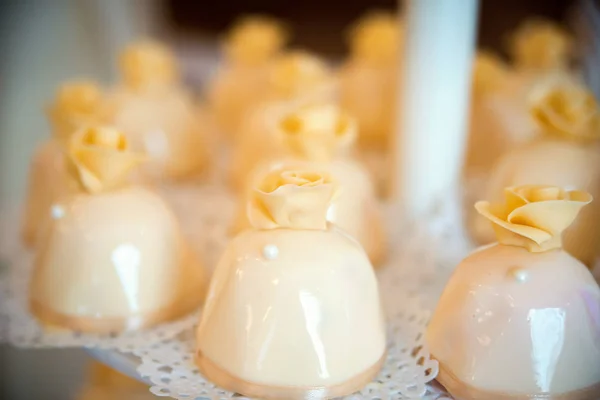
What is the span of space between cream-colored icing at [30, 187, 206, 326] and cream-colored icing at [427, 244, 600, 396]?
0.27 metres

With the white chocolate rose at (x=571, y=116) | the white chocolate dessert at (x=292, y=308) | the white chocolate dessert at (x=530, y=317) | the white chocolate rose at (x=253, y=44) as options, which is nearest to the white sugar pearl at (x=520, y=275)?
the white chocolate dessert at (x=530, y=317)

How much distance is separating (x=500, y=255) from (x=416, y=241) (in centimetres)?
22

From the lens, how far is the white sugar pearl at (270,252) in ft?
1.74

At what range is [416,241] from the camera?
0.76 meters

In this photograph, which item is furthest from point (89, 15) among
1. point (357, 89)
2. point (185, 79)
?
point (357, 89)

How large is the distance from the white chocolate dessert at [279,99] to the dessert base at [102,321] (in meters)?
0.28

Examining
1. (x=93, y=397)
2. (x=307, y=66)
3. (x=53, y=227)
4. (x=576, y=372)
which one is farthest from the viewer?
(x=307, y=66)

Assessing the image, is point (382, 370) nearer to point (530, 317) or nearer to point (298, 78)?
point (530, 317)

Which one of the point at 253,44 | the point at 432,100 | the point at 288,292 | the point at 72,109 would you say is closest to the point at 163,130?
the point at 72,109

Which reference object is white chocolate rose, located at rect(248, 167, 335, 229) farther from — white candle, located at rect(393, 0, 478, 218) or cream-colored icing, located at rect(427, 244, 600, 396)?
white candle, located at rect(393, 0, 478, 218)

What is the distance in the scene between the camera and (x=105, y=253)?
0.62 meters

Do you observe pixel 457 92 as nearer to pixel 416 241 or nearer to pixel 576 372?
pixel 416 241

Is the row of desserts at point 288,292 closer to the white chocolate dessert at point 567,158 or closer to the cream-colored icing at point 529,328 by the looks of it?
the cream-colored icing at point 529,328

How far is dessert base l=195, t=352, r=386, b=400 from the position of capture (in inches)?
20.6
